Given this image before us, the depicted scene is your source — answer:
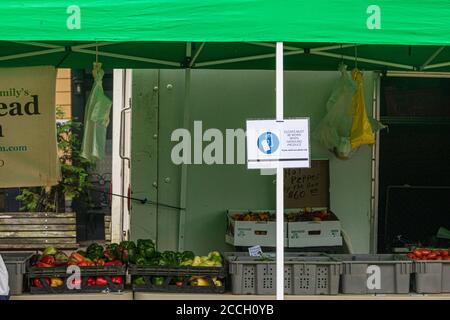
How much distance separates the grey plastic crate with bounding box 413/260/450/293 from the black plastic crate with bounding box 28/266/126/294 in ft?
7.68

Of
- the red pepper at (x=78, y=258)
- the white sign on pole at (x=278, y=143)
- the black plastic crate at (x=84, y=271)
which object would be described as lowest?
the black plastic crate at (x=84, y=271)

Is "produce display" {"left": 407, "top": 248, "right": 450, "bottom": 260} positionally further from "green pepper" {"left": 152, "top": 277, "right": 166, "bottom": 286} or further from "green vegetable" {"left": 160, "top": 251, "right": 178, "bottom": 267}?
"green pepper" {"left": 152, "top": 277, "right": 166, "bottom": 286}

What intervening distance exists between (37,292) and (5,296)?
334 millimetres

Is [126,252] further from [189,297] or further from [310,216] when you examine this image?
Result: [310,216]

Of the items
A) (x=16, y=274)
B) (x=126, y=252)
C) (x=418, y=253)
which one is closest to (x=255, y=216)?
(x=126, y=252)

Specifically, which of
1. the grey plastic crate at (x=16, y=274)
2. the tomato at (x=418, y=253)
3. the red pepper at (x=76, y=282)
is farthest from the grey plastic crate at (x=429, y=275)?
the grey plastic crate at (x=16, y=274)

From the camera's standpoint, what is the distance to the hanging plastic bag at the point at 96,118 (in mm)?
6016

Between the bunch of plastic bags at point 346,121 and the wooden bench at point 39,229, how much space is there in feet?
13.6

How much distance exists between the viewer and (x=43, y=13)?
14.8 feet

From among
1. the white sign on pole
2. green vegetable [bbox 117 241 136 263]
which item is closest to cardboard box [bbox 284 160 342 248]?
green vegetable [bbox 117 241 136 263]

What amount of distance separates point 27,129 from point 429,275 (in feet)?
11.8

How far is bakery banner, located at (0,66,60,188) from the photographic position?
6355 mm

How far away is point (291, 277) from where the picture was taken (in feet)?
19.1

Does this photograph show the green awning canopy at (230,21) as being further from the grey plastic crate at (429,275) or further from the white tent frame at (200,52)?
the grey plastic crate at (429,275)
